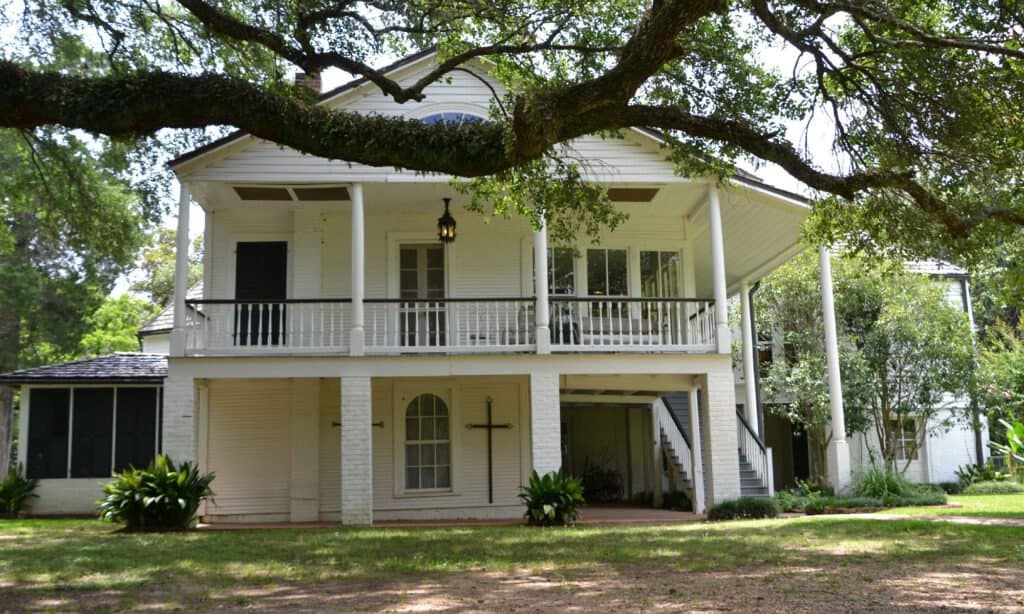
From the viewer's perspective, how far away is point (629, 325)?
Answer: 15.5m

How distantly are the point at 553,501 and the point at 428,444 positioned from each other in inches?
152

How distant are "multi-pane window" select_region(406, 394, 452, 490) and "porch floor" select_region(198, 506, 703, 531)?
99 cm

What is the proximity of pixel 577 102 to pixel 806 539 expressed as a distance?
19.7 ft

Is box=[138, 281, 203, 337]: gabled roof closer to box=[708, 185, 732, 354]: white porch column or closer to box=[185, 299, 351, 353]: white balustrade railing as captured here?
box=[185, 299, 351, 353]: white balustrade railing

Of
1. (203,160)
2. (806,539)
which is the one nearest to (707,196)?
(806,539)

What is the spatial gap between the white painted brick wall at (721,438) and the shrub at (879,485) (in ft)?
10.5

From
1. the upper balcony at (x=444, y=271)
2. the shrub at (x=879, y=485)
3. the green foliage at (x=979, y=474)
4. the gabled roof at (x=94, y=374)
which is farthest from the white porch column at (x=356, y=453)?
the green foliage at (x=979, y=474)

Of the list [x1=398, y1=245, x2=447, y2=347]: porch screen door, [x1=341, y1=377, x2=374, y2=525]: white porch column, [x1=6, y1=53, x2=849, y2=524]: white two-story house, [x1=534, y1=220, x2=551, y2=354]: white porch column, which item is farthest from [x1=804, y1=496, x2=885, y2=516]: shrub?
[x1=341, y1=377, x2=374, y2=525]: white porch column

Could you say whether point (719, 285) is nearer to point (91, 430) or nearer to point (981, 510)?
point (981, 510)

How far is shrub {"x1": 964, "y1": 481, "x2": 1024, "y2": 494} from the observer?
21.5 m

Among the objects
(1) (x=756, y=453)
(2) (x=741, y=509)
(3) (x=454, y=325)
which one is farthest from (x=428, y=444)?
(1) (x=756, y=453)

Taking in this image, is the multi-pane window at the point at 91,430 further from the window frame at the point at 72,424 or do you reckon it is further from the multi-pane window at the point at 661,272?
the multi-pane window at the point at 661,272

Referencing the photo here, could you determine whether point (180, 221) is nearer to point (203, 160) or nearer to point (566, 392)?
point (203, 160)

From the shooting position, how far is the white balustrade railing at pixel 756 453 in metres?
16.5
